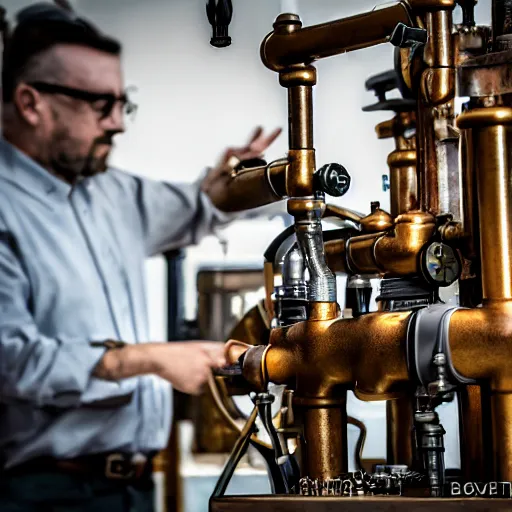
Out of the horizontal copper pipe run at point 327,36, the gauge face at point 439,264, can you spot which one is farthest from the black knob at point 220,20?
the gauge face at point 439,264

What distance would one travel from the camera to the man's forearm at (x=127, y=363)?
1248 mm

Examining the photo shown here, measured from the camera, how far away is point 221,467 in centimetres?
130

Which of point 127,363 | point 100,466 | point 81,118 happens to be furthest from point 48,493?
point 81,118

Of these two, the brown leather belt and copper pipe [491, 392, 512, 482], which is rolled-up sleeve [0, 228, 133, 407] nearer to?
the brown leather belt

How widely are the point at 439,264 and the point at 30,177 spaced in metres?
0.56

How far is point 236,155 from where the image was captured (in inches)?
52.3

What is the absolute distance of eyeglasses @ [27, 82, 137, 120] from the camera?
128cm

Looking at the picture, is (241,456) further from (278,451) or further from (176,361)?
(176,361)

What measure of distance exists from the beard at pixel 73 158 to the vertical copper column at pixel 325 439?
1.54 ft

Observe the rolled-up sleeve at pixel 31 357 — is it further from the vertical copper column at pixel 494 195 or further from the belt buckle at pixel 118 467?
the vertical copper column at pixel 494 195

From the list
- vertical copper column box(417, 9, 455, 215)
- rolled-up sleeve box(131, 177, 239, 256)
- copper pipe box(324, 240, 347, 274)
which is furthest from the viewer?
rolled-up sleeve box(131, 177, 239, 256)

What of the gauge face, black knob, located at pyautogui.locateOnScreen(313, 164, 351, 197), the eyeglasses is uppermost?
the eyeglasses

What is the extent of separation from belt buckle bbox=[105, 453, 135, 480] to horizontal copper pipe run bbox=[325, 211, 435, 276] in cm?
43

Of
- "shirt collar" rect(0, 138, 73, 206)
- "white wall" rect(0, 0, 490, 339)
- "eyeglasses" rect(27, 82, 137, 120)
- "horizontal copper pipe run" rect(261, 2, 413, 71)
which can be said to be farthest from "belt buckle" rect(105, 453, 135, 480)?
"horizontal copper pipe run" rect(261, 2, 413, 71)
